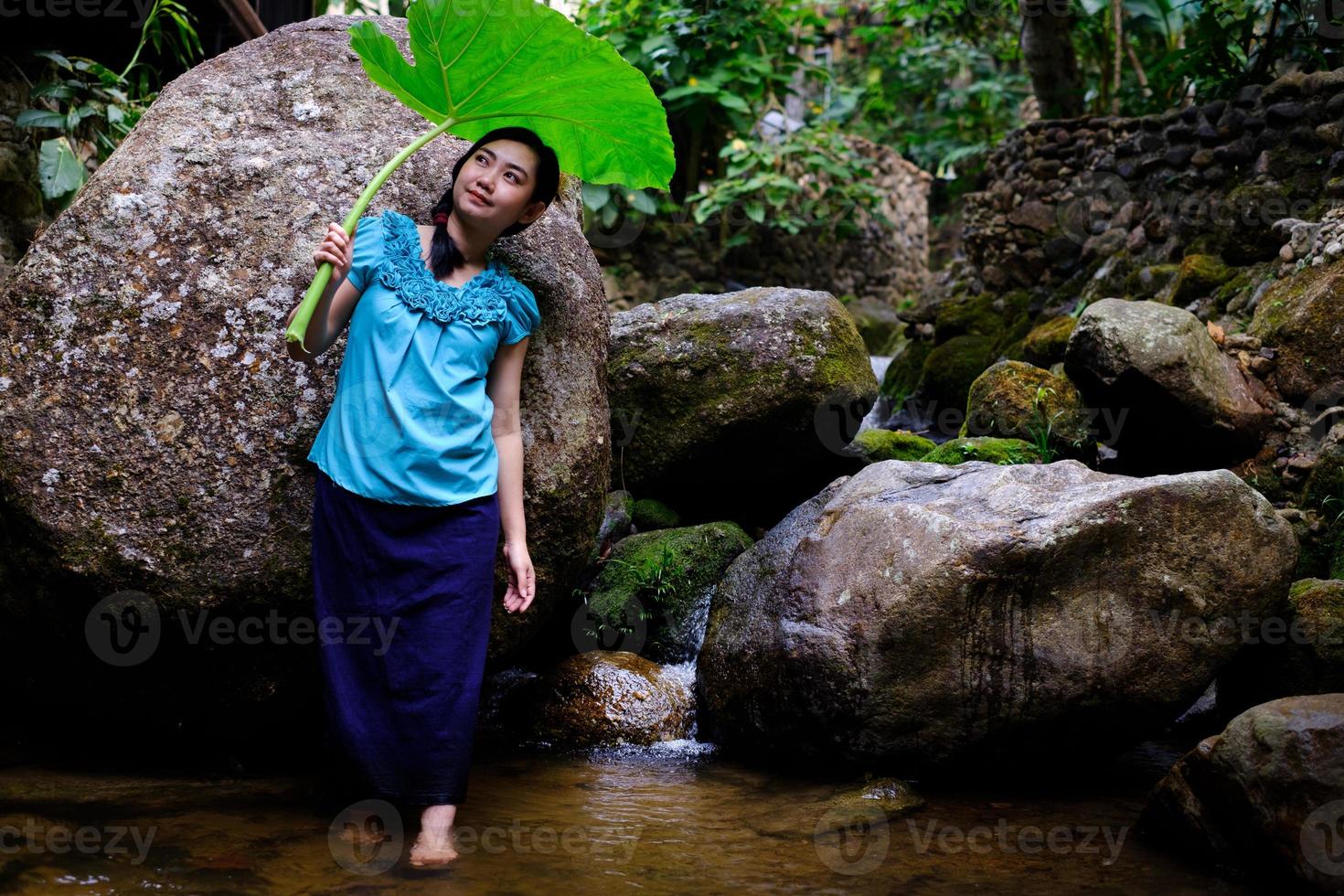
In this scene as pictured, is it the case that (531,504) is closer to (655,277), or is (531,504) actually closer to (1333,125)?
(1333,125)

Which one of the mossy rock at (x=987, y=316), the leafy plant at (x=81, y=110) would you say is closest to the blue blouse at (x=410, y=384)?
the leafy plant at (x=81, y=110)

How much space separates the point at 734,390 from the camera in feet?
16.3

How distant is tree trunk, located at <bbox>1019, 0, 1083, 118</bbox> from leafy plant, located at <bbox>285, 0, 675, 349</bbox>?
23.6 feet

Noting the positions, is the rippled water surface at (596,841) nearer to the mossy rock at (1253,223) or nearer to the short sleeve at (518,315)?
the short sleeve at (518,315)

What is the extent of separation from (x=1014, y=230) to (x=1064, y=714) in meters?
6.17

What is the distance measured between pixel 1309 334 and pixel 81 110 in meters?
6.15

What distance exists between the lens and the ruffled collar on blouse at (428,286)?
9.28 feet

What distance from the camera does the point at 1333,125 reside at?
6.35 metres

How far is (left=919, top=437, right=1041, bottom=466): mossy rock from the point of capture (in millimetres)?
5145

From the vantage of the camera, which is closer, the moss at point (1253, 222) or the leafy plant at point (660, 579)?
the leafy plant at point (660, 579)

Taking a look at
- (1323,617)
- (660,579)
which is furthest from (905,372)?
(1323,617)

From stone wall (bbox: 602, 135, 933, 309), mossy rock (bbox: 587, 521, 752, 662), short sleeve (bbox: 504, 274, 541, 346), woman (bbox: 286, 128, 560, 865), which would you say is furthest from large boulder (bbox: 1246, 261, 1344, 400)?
stone wall (bbox: 602, 135, 933, 309)

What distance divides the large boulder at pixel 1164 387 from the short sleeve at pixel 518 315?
304 cm

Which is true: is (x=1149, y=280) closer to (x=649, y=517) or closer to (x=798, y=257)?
(x=649, y=517)
